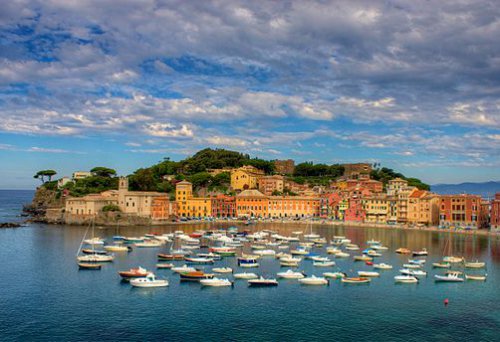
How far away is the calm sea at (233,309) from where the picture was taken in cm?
2569

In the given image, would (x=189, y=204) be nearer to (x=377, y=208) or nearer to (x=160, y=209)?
(x=160, y=209)

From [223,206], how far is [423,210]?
3671 centimetres

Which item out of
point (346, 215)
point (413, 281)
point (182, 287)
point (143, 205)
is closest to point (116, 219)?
point (143, 205)

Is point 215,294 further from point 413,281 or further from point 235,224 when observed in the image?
point 235,224

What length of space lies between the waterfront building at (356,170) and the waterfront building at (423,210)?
4306cm

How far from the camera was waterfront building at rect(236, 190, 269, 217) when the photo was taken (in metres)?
97.0

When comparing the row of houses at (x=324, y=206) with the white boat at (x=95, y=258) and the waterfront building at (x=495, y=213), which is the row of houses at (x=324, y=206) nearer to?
the waterfront building at (x=495, y=213)

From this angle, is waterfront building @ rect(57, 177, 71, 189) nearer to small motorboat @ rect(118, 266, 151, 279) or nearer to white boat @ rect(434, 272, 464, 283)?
small motorboat @ rect(118, 266, 151, 279)

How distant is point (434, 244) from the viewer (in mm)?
60062

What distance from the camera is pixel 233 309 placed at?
30266 millimetres

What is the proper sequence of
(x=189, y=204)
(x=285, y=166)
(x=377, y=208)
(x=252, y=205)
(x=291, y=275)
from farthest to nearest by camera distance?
(x=285, y=166) → (x=252, y=205) → (x=189, y=204) → (x=377, y=208) → (x=291, y=275)

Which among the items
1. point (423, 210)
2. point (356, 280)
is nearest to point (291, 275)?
point (356, 280)

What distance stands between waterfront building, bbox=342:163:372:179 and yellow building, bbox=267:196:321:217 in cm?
3383

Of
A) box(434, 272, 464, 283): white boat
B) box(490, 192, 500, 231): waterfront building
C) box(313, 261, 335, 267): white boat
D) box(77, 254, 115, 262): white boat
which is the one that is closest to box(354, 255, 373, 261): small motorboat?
box(313, 261, 335, 267): white boat
